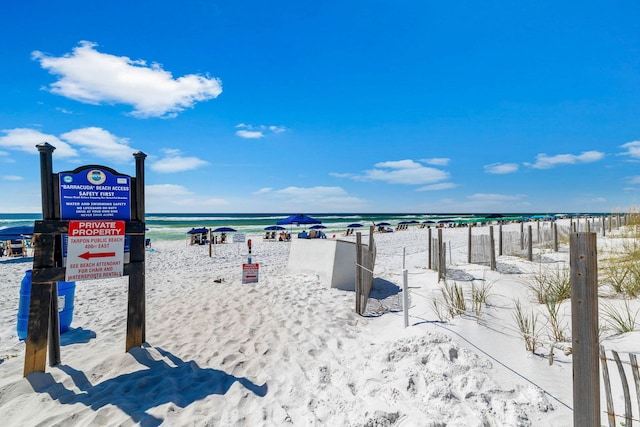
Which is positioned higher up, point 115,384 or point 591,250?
point 591,250

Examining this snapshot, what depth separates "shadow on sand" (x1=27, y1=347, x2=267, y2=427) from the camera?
3434 millimetres

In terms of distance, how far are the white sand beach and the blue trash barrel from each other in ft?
0.68

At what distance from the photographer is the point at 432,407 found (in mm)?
3191

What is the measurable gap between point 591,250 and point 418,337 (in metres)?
2.63

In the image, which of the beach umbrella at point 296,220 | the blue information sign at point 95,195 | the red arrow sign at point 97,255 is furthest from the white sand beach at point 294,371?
the beach umbrella at point 296,220

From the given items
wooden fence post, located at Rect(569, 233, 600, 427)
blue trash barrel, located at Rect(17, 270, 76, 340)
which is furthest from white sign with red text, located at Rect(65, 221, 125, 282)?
wooden fence post, located at Rect(569, 233, 600, 427)

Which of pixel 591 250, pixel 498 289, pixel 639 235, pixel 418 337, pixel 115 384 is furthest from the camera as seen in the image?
pixel 639 235

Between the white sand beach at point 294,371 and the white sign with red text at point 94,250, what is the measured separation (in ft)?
3.66

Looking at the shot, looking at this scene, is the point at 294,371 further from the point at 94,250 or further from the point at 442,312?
the point at 94,250

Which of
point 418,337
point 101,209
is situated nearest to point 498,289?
point 418,337

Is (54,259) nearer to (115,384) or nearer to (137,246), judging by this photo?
(137,246)

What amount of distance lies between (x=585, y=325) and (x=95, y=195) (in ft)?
17.1

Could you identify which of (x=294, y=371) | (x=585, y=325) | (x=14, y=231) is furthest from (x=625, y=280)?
(x=14, y=231)

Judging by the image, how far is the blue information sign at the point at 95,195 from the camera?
13.9ft
